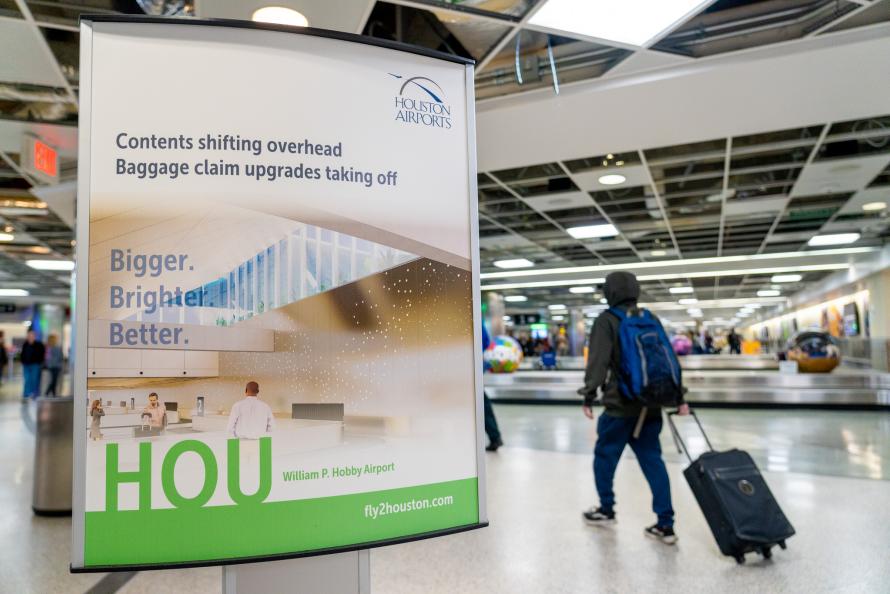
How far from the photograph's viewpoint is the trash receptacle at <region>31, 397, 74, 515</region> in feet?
16.6

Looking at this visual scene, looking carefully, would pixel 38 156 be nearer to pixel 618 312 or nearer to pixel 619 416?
pixel 618 312

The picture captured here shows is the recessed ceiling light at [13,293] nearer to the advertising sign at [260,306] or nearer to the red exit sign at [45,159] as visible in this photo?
the red exit sign at [45,159]

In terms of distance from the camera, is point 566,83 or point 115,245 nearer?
point 115,245

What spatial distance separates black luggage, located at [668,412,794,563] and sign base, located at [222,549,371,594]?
2651 mm

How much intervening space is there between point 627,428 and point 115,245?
367 centimetres

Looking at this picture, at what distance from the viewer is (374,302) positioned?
1598 millimetres


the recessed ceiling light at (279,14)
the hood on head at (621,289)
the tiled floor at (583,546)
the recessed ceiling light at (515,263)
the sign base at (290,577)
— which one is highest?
the recessed ceiling light at (515,263)

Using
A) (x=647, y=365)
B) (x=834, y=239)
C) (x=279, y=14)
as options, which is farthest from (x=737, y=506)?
(x=834, y=239)

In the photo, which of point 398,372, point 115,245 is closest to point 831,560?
point 398,372

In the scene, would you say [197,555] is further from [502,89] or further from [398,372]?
[502,89]

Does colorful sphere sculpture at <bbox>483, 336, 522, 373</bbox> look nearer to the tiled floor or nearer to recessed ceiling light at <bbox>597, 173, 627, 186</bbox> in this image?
recessed ceiling light at <bbox>597, 173, 627, 186</bbox>

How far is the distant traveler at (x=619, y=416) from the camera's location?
13.5 ft

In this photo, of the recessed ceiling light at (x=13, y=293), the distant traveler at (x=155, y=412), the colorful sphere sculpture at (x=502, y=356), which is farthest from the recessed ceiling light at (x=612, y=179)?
the recessed ceiling light at (x=13, y=293)

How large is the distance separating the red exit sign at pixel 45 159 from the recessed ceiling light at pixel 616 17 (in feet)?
18.5
